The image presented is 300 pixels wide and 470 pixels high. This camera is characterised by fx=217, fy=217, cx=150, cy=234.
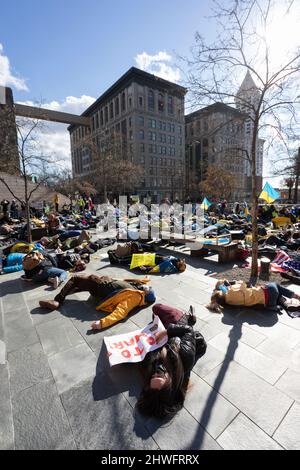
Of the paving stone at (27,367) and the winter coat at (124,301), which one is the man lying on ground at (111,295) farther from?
the paving stone at (27,367)

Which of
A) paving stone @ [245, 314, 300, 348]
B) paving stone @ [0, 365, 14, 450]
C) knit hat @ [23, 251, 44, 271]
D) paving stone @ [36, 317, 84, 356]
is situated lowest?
paving stone @ [0, 365, 14, 450]

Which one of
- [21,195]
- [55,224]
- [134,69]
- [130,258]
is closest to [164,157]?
[134,69]

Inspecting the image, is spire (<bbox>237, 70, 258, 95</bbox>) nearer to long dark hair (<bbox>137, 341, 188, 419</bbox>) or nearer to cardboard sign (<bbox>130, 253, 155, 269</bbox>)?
cardboard sign (<bbox>130, 253, 155, 269</bbox>)

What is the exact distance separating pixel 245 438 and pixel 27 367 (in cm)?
245

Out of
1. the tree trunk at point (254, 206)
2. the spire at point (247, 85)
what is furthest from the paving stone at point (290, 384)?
the spire at point (247, 85)

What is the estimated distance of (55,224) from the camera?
12.1 m

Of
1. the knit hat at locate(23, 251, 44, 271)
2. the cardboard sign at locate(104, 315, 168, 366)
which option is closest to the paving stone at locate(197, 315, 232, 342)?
the cardboard sign at locate(104, 315, 168, 366)

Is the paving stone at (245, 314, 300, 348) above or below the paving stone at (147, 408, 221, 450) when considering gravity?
above

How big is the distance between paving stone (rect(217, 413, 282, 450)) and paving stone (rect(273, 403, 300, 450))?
73 millimetres

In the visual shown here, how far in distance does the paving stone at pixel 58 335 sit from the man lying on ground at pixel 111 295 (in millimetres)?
518

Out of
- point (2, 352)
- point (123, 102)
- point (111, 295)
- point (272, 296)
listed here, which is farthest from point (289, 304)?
point (123, 102)

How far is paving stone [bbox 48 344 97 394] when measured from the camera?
242 centimetres

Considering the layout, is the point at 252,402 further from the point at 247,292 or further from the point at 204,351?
the point at 247,292

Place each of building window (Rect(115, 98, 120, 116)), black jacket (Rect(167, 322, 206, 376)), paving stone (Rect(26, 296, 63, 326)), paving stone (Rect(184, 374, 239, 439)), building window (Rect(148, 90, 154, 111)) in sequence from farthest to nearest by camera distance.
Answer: building window (Rect(115, 98, 120, 116)), building window (Rect(148, 90, 154, 111)), paving stone (Rect(26, 296, 63, 326)), black jacket (Rect(167, 322, 206, 376)), paving stone (Rect(184, 374, 239, 439))
